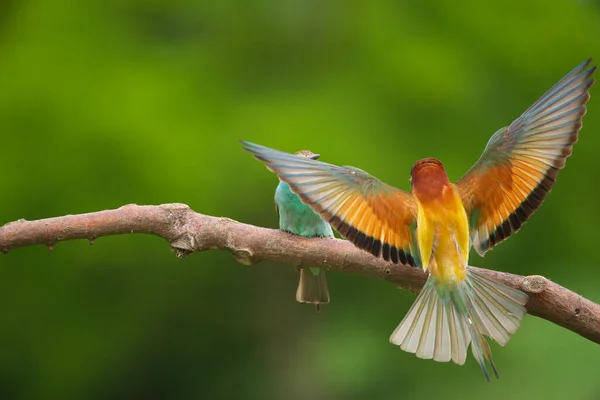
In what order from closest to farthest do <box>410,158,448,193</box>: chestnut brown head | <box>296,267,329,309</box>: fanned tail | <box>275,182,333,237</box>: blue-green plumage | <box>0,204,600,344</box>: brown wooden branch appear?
1. <box>410,158,448,193</box>: chestnut brown head
2. <box>0,204,600,344</box>: brown wooden branch
3. <box>275,182,333,237</box>: blue-green plumage
4. <box>296,267,329,309</box>: fanned tail

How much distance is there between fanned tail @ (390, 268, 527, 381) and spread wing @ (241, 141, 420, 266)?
0.14 m

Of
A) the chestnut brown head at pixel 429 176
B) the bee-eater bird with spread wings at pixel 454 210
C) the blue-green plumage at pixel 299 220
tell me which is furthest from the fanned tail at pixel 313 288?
the chestnut brown head at pixel 429 176

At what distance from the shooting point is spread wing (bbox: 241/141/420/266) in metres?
2.59

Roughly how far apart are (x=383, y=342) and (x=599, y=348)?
113cm

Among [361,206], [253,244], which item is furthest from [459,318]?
[253,244]

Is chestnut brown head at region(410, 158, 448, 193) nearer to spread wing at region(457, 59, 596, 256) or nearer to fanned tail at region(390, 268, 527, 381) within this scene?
spread wing at region(457, 59, 596, 256)

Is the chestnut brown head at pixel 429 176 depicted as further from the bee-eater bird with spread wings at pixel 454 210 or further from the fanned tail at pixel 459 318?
the fanned tail at pixel 459 318

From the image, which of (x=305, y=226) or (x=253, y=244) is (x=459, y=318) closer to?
(x=253, y=244)

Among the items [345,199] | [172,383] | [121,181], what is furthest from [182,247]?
[172,383]

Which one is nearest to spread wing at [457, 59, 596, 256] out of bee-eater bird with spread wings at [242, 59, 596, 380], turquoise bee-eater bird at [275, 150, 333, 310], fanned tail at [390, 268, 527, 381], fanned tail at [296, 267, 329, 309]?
bee-eater bird with spread wings at [242, 59, 596, 380]

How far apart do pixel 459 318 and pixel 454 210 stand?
0.97 ft

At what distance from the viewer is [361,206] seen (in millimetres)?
2619

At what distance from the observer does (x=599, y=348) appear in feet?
15.9

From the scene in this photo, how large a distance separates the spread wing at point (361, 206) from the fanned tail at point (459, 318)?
14 centimetres
